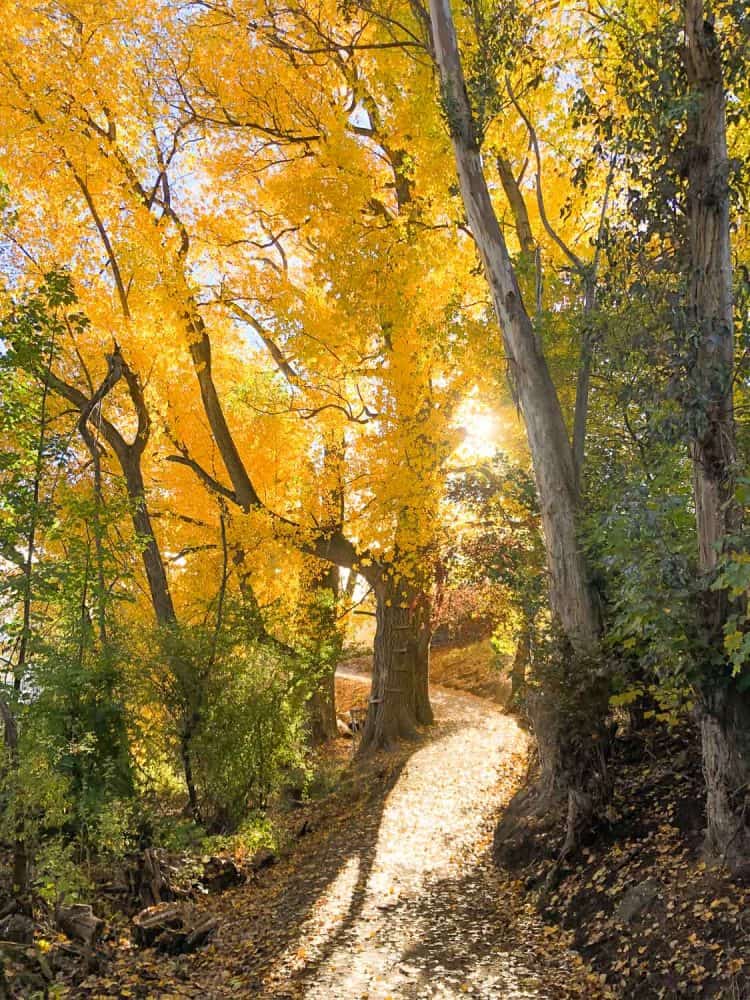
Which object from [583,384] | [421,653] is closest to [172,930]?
[583,384]

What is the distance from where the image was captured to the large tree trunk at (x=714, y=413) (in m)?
4.18

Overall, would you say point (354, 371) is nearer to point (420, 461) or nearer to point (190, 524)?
point (420, 461)

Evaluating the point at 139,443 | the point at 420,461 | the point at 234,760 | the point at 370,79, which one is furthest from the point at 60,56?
the point at 234,760

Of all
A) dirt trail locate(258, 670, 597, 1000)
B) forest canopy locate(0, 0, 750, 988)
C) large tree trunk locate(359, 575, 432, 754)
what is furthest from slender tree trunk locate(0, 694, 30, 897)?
large tree trunk locate(359, 575, 432, 754)

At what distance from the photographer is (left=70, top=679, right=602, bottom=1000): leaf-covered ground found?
4312mm

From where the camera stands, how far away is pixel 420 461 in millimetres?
9297

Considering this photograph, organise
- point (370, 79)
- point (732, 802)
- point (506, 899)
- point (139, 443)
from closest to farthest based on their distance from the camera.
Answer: point (732, 802), point (506, 899), point (370, 79), point (139, 443)

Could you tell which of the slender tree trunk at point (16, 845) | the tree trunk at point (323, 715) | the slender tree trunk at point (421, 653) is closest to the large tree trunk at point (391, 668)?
the slender tree trunk at point (421, 653)

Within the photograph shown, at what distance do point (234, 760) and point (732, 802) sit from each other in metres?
4.65

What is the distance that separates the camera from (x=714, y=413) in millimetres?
4301

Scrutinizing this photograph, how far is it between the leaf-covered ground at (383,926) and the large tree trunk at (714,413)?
53.6 inches

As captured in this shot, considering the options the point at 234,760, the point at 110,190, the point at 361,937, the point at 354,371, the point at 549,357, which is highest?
the point at 110,190

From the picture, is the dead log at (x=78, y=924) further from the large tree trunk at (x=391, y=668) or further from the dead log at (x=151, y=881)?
the large tree trunk at (x=391, y=668)

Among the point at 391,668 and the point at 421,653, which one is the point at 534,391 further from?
the point at 421,653
